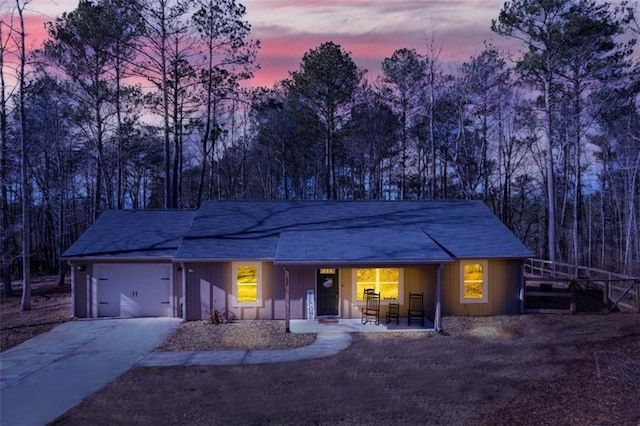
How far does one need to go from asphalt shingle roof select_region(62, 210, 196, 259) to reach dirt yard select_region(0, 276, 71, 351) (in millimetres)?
2353

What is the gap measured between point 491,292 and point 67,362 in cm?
1258

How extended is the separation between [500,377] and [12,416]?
9068mm

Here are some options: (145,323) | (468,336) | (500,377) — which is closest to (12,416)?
A: (145,323)

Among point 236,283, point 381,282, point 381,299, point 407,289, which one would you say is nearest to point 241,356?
point 236,283

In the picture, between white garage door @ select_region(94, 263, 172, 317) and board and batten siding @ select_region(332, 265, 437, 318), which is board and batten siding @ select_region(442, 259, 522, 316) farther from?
white garage door @ select_region(94, 263, 172, 317)

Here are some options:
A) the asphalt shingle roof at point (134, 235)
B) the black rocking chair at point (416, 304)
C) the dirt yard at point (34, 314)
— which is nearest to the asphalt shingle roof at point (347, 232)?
the asphalt shingle roof at point (134, 235)

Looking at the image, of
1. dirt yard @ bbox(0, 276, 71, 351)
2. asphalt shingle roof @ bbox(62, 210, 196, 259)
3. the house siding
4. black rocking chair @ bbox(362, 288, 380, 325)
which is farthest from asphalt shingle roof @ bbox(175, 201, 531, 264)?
dirt yard @ bbox(0, 276, 71, 351)

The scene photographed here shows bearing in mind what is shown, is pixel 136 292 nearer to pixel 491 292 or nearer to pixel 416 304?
pixel 416 304

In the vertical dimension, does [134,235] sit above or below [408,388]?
above

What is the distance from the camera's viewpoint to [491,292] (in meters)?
16.0

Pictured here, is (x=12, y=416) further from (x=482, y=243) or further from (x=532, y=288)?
(x=532, y=288)

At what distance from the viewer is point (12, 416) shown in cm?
809

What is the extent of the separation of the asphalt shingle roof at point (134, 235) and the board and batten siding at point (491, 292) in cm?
925

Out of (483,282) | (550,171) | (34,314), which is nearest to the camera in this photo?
(483,282)
